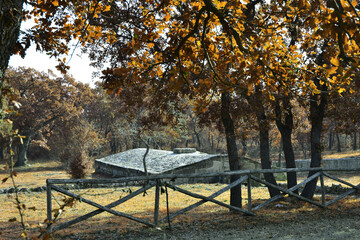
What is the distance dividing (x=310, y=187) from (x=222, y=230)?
19.9 feet

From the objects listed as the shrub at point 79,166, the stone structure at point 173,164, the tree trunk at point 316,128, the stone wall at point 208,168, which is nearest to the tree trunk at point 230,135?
the tree trunk at point 316,128

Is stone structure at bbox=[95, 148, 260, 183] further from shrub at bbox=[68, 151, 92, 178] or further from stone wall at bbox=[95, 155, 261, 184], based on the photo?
shrub at bbox=[68, 151, 92, 178]

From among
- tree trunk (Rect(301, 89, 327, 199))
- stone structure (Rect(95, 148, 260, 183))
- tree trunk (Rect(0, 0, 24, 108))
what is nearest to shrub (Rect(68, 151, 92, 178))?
stone structure (Rect(95, 148, 260, 183))

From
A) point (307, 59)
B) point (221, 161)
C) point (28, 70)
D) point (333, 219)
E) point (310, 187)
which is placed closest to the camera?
point (333, 219)

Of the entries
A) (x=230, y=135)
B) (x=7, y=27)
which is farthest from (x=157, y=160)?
(x=7, y=27)

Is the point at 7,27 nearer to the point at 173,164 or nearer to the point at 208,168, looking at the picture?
the point at 173,164

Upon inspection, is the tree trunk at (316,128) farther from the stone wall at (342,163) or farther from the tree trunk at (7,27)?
the stone wall at (342,163)

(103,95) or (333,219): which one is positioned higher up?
(103,95)

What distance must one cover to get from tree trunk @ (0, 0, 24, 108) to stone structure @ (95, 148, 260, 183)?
847 inches

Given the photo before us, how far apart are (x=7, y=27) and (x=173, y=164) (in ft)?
76.9

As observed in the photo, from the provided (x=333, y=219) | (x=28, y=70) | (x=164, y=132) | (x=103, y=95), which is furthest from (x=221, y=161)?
(x=103, y=95)

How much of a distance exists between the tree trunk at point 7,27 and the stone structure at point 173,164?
21.5 metres

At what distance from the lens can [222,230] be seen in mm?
7664

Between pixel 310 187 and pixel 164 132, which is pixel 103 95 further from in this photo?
pixel 310 187
